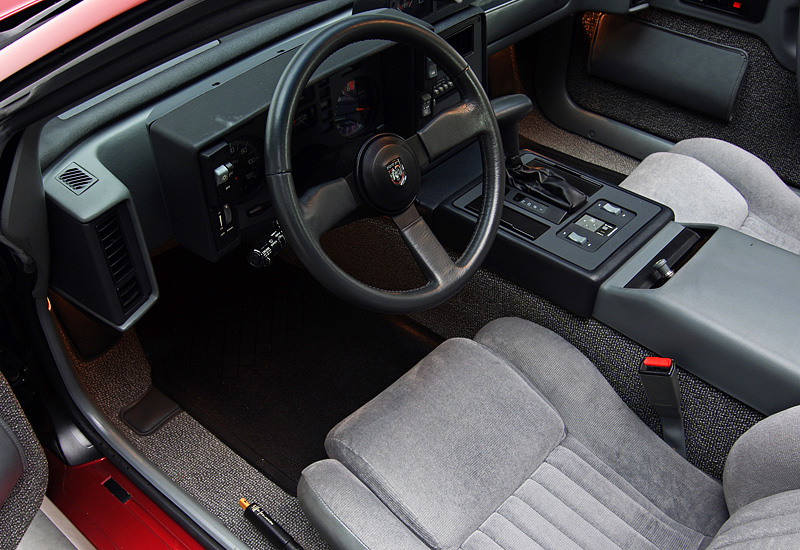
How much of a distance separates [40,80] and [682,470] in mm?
1160

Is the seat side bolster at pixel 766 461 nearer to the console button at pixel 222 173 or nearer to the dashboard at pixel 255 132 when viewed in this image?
the dashboard at pixel 255 132

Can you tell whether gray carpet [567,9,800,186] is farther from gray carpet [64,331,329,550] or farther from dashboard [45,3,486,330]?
gray carpet [64,331,329,550]

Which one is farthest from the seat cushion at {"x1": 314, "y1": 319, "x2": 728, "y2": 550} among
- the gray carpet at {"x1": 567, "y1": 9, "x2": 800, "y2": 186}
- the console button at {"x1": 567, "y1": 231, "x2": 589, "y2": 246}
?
the gray carpet at {"x1": 567, "y1": 9, "x2": 800, "y2": 186}

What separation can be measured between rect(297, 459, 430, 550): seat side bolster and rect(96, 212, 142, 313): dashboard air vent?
17.1 inches

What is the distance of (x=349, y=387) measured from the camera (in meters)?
1.71

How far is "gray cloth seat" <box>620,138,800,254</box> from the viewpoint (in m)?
1.51

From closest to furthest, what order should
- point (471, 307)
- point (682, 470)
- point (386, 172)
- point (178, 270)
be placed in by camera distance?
1. point (386, 172)
2. point (682, 470)
3. point (471, 307)
4. point (178, 270)

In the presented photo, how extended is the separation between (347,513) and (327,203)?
0.47 m

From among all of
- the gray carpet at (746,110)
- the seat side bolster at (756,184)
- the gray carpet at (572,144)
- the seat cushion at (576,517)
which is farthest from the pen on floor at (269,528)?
the gray carpet at (746,110)

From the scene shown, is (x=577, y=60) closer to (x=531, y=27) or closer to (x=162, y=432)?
(x=531, y=27)

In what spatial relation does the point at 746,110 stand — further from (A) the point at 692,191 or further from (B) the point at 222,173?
(B) the point at 222,173

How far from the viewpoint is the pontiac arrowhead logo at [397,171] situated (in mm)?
1086

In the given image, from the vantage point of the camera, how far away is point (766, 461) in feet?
3.16

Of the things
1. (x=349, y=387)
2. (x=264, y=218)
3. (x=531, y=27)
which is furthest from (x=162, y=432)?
(x=531, y=27)
